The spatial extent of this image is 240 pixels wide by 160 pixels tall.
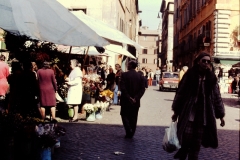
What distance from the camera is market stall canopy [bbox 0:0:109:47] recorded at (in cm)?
637

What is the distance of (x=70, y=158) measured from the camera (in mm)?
7477

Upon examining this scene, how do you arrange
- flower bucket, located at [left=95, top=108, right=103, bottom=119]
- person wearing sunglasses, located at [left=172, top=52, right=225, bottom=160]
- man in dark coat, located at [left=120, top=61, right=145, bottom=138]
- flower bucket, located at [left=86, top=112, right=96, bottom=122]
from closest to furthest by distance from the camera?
person wearing sunglasses, located at [left=172, top=52, right=225, bottom=160], man in dark coat, located at [left=120, top=61, right=145, bottom=138], flower bucket, located at [left=86, top=112, right=96, bottom=122], flower bucket, located at [left=95, top=108, right=103, bottom=119]

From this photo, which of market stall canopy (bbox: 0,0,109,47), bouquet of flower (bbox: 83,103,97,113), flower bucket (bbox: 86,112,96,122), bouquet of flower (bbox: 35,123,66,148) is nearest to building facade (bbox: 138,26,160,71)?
flower bucket (bbox: 86,112,96,122)

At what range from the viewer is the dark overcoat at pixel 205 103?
618 centimetres

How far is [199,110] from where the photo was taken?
6.17 metres

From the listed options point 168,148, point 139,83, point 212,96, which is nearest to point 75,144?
point 139,83

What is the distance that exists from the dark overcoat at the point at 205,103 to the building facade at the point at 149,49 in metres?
109

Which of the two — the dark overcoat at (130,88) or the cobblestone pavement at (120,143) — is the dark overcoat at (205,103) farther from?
the dark overcoat at (130,88)

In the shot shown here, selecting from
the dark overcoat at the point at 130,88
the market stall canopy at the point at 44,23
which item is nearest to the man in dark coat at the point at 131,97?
the dark overcoat at the point at 130,88

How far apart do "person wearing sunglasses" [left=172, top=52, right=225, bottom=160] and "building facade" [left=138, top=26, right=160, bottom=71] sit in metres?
109

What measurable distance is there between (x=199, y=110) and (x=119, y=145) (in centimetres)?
295

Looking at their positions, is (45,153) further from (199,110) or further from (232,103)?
(232,103)

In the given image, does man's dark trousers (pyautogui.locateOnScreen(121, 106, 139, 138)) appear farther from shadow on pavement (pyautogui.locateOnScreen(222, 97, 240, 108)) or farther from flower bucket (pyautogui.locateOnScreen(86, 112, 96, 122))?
shadow on pavement (pyautogui.locateOnScreen(222, 97, 240, 108))

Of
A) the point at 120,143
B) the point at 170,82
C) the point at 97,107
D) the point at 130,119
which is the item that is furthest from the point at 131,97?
the point at 170,82
